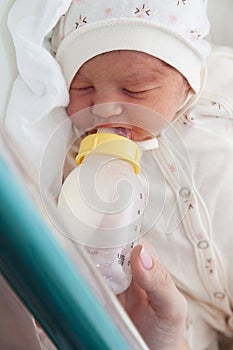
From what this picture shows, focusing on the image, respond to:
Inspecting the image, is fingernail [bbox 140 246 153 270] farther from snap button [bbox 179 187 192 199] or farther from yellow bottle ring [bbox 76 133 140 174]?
snap button [bbox 179 187 192 199]

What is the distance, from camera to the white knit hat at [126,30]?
95 centimetres

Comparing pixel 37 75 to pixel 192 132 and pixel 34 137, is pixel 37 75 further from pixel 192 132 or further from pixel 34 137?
pixel 192 132

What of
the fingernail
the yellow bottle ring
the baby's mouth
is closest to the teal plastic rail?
the fingernail

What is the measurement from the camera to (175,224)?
3.38ft

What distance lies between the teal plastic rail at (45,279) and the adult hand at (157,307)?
1.04ft

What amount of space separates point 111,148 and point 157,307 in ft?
0.69

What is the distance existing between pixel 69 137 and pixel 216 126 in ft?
0.90

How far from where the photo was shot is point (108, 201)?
2.58ft

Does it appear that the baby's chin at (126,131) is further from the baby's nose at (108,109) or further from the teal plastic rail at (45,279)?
the teal plastic rail at (45,279)

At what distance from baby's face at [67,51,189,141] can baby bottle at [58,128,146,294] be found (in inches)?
3.2

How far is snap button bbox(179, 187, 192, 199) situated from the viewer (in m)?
1.04

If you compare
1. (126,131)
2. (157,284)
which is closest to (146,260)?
(157,284)

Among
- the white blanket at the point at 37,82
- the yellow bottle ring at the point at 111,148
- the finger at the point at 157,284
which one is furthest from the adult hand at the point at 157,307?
the white blanket at the point at 37,82

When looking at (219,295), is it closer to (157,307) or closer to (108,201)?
(157,307)
